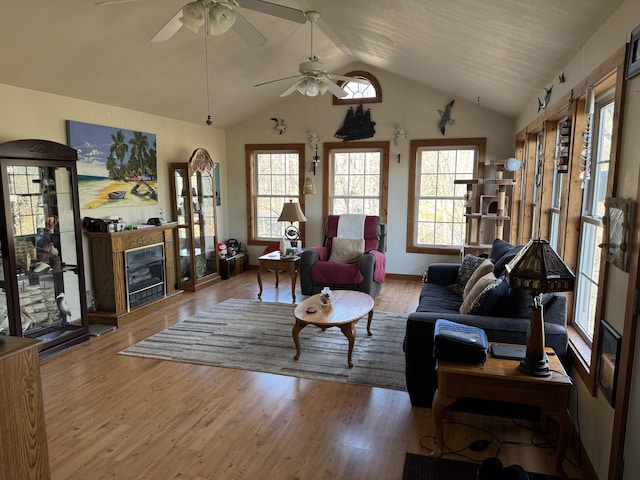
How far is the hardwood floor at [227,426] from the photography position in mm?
2312

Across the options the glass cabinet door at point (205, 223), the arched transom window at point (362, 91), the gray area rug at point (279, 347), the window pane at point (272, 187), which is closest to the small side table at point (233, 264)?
the glass cabinet door at point (205, 223)

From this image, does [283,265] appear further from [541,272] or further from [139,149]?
[541,272]

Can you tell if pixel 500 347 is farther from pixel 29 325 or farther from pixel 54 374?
pixel 29 325

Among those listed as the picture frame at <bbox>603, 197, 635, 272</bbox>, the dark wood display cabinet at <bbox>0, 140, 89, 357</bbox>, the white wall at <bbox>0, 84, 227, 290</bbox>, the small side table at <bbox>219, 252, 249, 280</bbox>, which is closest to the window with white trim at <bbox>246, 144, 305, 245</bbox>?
the small side table at <bbox>219, 252, 249, 280</bbox>

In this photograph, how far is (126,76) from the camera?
4309mm

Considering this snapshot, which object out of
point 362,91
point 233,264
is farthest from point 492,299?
point 233,264

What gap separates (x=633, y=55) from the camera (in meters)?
1.88

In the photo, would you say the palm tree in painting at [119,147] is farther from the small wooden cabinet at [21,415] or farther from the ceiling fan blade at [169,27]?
the small wooden cabinet at [21,415]

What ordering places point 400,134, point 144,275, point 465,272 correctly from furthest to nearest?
point 400,134
point 144,275
point 465,272

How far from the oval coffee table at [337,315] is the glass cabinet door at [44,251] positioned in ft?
7.13

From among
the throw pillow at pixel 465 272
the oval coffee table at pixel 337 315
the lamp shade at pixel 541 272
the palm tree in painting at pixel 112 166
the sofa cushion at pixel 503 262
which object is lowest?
the oval coffee table at pixel 337 315

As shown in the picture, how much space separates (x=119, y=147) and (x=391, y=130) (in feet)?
12.2

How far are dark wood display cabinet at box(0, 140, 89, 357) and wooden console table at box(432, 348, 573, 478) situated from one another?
333 cm

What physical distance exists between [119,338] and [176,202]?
7.27 ft
